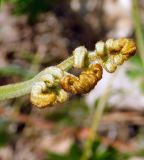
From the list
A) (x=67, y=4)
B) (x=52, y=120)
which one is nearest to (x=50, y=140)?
(x=52, y=120)

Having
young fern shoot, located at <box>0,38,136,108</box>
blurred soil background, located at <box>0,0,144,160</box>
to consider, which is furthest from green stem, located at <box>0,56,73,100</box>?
blurred soil background, located at <box>0,0,144,160</box>

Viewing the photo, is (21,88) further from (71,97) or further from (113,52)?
(71,97)

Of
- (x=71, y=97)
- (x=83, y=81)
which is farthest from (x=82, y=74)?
(x=71, y=97)

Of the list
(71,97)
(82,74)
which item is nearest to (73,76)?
(82,74)

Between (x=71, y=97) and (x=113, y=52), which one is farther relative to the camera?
(x=71, y=97)

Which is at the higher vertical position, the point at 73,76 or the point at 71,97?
the point at 71,97
